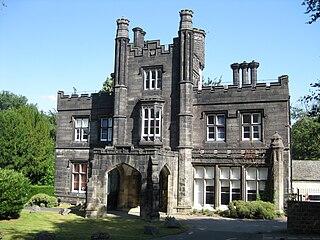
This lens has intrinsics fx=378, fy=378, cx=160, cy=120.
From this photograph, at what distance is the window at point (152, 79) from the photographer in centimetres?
2697

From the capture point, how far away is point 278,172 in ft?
75.0

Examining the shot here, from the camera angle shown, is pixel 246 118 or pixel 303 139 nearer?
pixel 246 118

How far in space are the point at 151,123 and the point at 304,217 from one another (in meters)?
12.9

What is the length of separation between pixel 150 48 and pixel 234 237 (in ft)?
53.4

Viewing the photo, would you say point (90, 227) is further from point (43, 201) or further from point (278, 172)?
point (278, 172)

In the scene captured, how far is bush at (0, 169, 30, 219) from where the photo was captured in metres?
17.6

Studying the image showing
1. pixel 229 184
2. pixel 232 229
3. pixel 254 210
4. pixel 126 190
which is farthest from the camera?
pixel 126 190

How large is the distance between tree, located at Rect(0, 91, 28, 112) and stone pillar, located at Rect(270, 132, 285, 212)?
6833cm

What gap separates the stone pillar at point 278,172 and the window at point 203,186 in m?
4.15

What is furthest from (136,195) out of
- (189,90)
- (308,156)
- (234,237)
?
(308,156)

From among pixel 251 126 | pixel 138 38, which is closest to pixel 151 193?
pixel 251 126

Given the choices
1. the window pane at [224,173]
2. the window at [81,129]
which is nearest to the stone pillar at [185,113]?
the window pane at [224,173]

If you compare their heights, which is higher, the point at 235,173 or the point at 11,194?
the point at 235,173

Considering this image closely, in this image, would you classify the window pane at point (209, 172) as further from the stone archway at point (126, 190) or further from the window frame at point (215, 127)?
the stone archway at point (126, 190)
